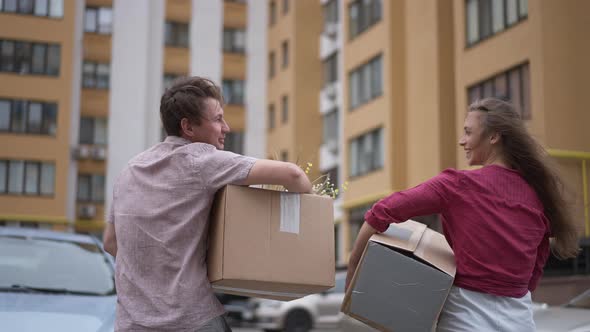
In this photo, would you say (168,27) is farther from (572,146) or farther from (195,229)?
(195,229)

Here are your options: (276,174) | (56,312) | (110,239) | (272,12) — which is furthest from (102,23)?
(276,174)

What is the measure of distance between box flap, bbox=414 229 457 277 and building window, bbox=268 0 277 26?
119ft

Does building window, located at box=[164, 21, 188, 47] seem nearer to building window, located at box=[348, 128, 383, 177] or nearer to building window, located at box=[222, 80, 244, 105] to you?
building window, located at box=[222, 80, 244, 105]

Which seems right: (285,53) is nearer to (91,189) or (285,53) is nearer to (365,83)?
(365,83)

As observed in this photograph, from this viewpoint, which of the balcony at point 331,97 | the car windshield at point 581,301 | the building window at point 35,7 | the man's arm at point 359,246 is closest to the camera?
the man's arm at point 359,246

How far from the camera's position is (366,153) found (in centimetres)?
2880

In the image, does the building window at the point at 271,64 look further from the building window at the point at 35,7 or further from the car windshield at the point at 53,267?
the car windshield at the point at 53,267

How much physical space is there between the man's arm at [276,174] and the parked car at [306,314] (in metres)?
14.1

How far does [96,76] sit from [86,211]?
16.1 ft

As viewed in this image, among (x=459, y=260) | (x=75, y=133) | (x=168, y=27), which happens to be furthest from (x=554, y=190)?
(x=168, y=27)

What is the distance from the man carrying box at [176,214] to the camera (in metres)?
2.94

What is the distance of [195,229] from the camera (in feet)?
9.92

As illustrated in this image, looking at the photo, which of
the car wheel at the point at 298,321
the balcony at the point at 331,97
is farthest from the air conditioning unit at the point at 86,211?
the car wheel at the point at 298,321

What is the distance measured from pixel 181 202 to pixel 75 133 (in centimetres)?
3029
